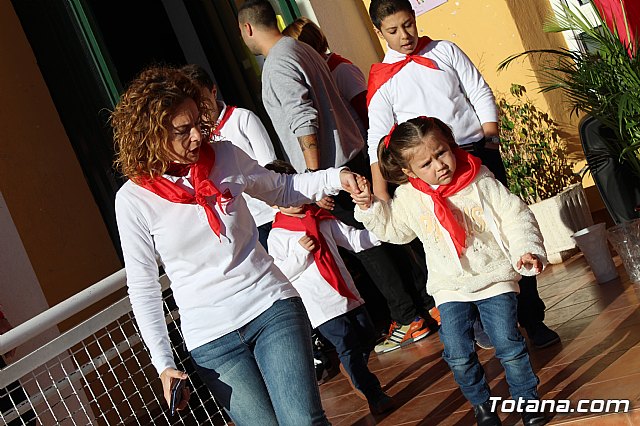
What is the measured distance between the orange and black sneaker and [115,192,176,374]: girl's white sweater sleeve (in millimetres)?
3070

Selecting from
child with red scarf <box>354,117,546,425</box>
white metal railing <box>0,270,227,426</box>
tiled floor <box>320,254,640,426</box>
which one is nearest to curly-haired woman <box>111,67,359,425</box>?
child with red scarf <box>354,117,546,425</box>

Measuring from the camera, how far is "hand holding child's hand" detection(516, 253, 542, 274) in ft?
12.2

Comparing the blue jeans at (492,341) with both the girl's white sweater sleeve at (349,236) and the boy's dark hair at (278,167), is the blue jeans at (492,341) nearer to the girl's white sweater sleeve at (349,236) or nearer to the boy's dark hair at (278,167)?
the boy's dark hair at (278,167)

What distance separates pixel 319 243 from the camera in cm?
541

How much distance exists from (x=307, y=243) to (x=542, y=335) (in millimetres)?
1268

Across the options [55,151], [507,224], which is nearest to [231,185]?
[507,224]

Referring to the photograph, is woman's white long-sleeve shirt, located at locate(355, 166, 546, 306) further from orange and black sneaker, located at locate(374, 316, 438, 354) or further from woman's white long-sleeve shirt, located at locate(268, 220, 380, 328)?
orange and black sneaker, located at locate(374, 316, 438, 354)

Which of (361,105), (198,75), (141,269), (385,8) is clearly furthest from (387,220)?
(361,105)

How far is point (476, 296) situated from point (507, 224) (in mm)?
301

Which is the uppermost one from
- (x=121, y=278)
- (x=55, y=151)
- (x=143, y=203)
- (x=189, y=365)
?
(x=55, y=151)

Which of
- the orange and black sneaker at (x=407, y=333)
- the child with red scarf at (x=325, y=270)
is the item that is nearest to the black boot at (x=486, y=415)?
the child with red scarf at (x=325, y=270)

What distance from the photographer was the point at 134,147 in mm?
3381

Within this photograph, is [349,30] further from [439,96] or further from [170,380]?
[170,380]

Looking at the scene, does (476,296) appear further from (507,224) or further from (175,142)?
(175,142)
